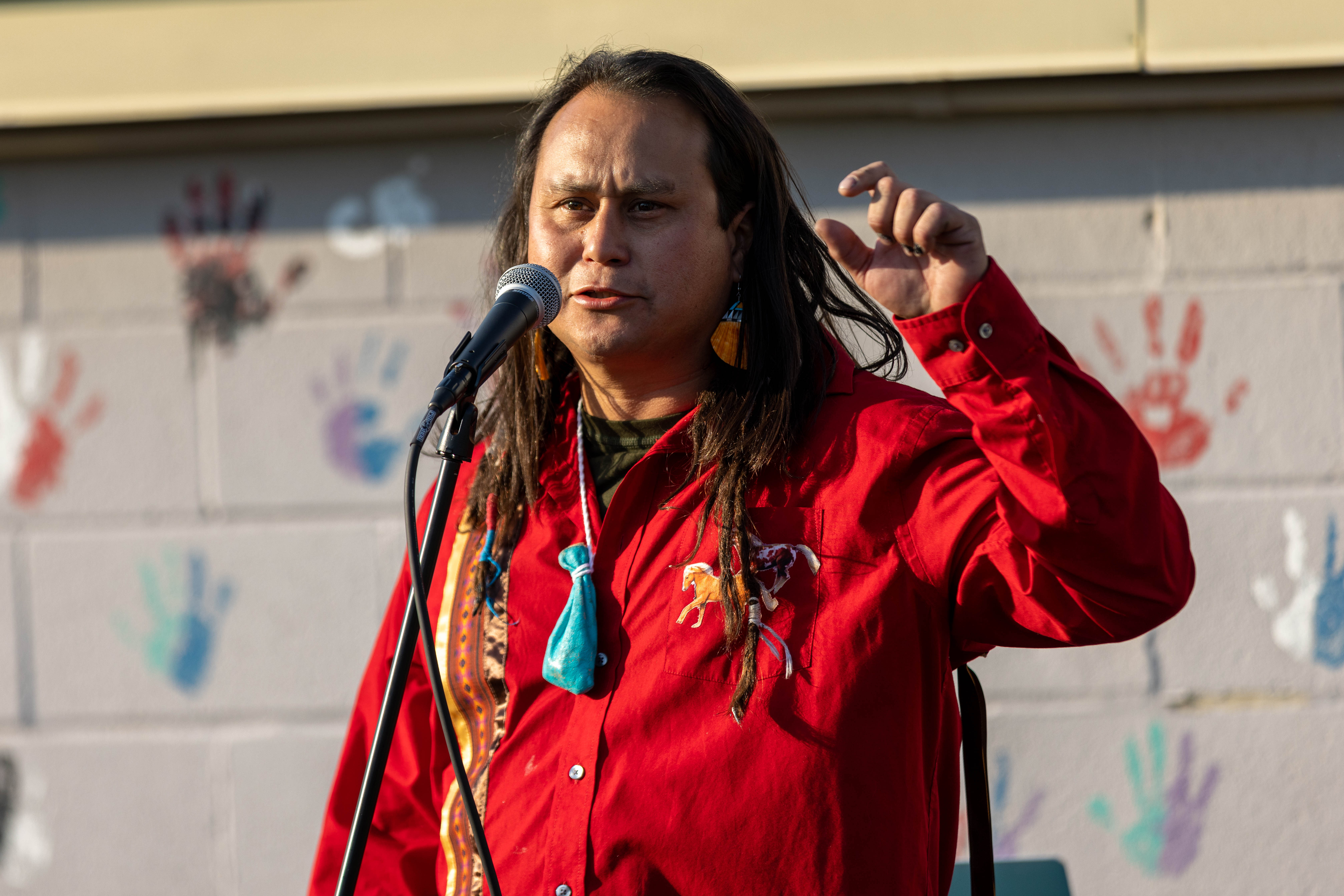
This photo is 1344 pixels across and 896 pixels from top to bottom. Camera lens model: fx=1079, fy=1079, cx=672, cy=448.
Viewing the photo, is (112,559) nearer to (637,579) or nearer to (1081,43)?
(637,579)

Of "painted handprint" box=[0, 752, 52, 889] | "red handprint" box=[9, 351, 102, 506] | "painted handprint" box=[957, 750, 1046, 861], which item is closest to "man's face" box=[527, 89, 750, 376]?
"painted handprint" box=[957, 750, 1046, 861]

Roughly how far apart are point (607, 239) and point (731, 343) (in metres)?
0.23

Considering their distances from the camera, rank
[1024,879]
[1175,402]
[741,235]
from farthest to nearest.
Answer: [1175,402] < [1024,879] < [741,235]

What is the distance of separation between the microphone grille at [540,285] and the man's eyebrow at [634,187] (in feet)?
0.87

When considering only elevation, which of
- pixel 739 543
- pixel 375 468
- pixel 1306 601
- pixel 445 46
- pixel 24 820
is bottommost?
pixel 24 820

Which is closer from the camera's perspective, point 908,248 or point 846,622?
point 908,248

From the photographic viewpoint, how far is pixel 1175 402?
7.46 ft

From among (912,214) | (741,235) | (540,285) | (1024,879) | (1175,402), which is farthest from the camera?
(1175,402)

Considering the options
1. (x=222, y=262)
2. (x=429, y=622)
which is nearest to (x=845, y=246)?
(x=429, y=622)

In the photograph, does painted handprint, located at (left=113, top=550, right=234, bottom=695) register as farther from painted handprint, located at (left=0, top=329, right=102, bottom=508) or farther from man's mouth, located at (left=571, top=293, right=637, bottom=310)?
man's mouth, located at (left=571, top=293, right=637, bottom=310)

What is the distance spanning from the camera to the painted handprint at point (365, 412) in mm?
2463

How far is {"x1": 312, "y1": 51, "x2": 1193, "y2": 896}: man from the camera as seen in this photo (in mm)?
1100

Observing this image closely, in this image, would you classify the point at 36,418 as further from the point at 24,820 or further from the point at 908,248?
the point at 908,248

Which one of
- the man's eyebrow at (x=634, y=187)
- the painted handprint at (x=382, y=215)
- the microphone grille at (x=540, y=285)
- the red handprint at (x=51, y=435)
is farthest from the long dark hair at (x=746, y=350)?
the red handprint at (x=51, y=435)
